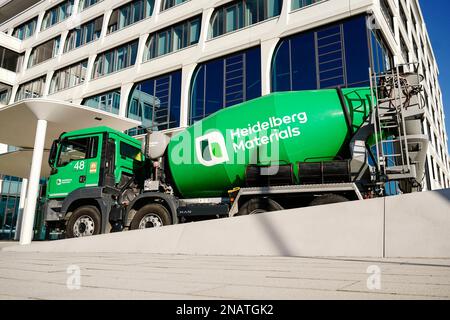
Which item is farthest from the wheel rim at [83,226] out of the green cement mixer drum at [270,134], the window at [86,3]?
the window at [86,3]

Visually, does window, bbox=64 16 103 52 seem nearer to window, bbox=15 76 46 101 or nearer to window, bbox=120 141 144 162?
window, bbox=15 76 46 101

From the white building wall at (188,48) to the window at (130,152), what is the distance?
7.19 metres

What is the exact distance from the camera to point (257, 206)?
8.62m

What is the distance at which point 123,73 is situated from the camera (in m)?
23.0

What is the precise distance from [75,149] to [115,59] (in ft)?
49.2

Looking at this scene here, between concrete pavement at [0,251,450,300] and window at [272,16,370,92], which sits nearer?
concrete pavement at [0,251,450,300]

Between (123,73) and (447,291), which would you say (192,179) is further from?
→ (123,73)

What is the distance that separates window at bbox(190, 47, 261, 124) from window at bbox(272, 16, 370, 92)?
1.19 metres

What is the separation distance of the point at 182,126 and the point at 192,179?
30.2 ft

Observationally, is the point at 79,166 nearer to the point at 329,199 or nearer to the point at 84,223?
the point at 84,223

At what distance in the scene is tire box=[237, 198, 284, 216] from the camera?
8.49m

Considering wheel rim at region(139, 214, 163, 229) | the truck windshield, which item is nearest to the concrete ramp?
wheel rim at region(139, 214, 163, 229)

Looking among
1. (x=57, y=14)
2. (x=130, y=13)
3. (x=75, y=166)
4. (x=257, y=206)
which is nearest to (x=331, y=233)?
(x=257, y=206)

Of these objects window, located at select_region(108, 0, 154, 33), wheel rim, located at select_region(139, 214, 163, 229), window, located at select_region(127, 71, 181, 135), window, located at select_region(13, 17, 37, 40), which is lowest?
wheel rim, located at select_region(139, 214, 163, 229)
